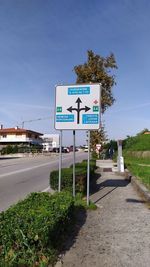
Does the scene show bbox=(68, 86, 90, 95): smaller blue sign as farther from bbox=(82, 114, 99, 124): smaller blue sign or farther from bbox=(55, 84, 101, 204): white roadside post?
bbox=(82, 114, 99, 124): smaller blue sign

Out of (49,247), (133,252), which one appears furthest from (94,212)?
(49,247)

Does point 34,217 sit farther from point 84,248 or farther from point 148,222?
point 148,222

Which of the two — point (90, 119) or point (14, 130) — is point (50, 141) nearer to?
point (14, 130)

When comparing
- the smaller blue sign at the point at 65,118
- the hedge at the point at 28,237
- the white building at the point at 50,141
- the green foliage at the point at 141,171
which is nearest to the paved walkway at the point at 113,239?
Result: the hedge at the point at 28,237

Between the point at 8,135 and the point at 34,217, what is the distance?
101907 mm

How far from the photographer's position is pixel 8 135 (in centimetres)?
10562

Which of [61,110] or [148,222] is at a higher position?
[61,110]

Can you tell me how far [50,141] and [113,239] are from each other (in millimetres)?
106047

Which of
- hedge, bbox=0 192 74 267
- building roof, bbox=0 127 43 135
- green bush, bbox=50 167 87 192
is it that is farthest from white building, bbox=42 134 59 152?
hedge, bbox=0 192 74 267

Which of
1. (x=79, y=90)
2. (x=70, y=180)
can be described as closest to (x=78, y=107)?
(x=79, y=90)

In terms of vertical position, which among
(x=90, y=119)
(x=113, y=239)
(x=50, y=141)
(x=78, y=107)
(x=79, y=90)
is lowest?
(x=113, y=239)

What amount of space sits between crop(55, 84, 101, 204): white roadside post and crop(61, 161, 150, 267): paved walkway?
152 centimetres

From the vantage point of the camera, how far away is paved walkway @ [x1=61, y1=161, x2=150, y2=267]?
5352 mm

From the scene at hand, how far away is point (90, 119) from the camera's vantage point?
10.3 m
